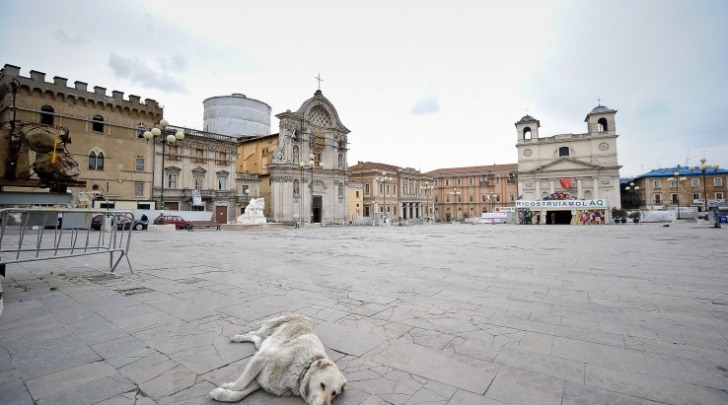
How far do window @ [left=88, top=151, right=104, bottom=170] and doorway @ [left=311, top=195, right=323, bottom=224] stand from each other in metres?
22.7

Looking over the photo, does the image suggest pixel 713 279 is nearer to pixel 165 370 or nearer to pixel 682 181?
pixel 165 370

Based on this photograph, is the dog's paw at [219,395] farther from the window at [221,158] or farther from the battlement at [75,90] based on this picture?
the window at [221,158]

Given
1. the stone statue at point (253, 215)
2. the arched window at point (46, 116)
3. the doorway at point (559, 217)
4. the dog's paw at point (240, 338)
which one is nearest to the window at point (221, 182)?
the stone statue at point (253, 215)

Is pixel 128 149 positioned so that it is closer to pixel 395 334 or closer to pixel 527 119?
pixel 395 334

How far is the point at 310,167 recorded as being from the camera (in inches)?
1587

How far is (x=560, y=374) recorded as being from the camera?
93.1 inches

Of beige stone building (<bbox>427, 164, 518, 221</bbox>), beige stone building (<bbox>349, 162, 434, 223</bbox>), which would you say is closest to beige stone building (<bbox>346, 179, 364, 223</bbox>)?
beige stone building (<bbox>349, 162, 434, 223</bbox>)

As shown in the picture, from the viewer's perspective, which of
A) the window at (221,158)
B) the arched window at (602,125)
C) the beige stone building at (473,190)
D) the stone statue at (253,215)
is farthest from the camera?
the beige stone building at (473,190)

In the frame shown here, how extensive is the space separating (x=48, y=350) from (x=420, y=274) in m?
5.22

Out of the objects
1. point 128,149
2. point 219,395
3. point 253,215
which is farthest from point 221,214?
point 219,395

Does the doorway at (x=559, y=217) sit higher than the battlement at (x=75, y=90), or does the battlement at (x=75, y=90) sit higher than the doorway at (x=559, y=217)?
the battlement at (x=75, y=90)

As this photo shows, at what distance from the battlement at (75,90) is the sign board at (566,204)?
155ft

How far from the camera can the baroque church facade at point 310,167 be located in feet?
130

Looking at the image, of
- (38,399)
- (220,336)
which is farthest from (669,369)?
(38,399)
